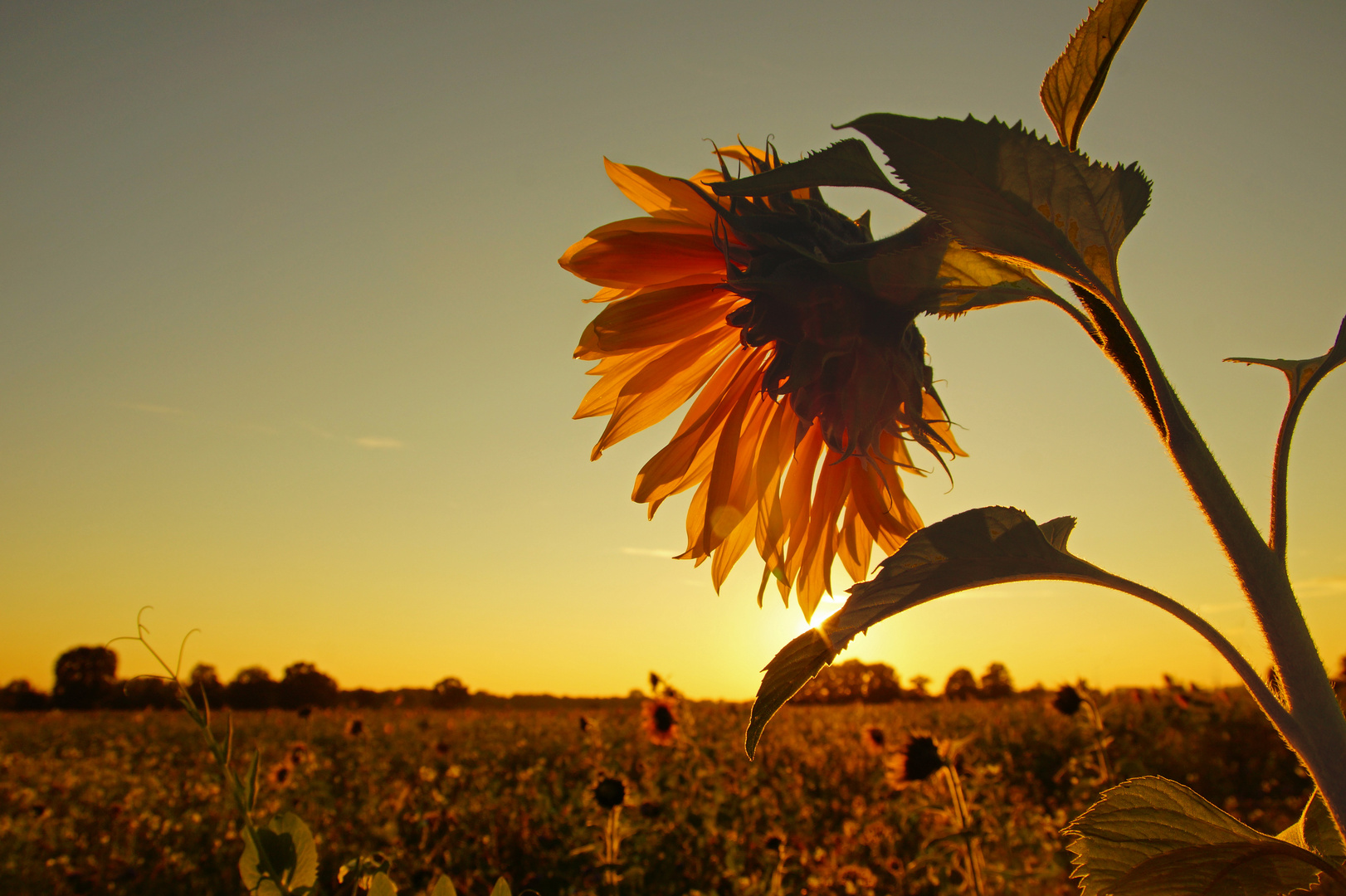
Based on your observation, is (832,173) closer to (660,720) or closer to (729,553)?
(729,553)

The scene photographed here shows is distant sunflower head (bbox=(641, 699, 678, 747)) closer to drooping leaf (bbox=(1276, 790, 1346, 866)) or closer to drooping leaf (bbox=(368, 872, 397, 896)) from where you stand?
drooping leaf (bbox=(368, 872, 397, 896))

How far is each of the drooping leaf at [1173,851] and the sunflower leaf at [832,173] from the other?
15.6 inches

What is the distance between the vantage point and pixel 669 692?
15.3ft

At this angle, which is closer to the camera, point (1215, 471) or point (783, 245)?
point (1215, 471)

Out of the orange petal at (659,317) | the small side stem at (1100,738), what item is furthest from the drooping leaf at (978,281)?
the small side stem at (1100,738)

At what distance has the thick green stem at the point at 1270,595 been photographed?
39cm

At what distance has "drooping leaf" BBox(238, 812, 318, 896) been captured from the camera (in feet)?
2.23

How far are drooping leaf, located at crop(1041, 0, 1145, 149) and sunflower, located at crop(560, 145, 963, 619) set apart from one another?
116 mm

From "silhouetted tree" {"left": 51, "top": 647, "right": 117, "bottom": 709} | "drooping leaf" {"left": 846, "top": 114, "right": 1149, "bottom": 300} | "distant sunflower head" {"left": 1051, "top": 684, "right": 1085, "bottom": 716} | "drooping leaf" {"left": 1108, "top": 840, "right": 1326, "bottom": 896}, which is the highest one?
"drooping leaf" {"left": 846, "top": 114, "right": 1149, "bottom": 300}

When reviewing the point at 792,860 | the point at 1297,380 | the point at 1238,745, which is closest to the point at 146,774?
the point at 792,860

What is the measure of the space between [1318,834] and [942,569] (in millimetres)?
370

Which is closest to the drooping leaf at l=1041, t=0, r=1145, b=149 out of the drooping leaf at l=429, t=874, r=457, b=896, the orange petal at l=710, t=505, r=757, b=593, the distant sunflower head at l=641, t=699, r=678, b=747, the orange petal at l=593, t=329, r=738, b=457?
the orange petal at l=593, t=329, r=738, b=457

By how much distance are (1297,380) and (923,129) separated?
0.32 metres

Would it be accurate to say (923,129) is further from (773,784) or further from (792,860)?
(773,784)
